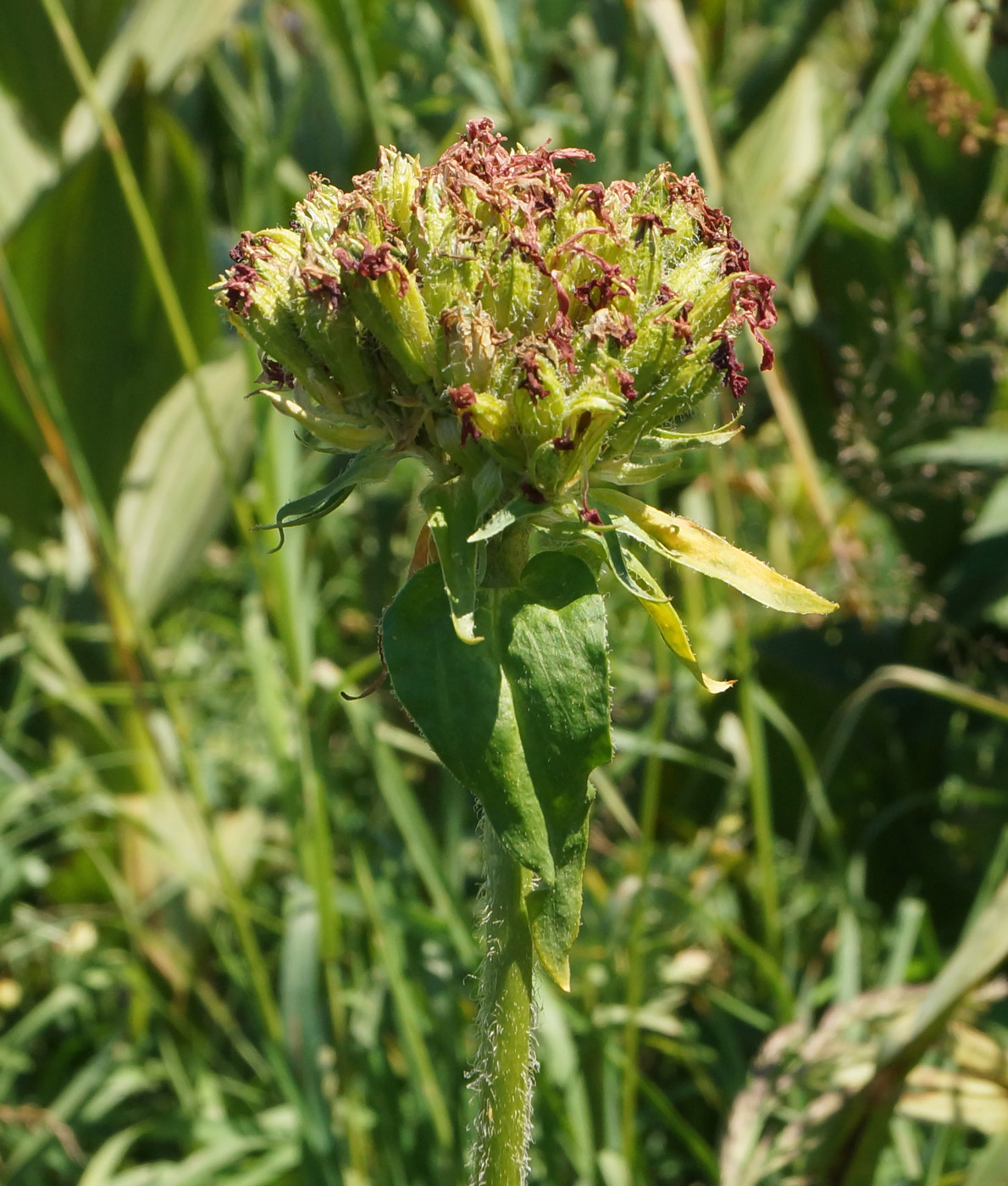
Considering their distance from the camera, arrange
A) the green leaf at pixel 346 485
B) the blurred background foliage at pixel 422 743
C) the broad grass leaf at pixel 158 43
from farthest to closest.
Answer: the broad grass leaf at pixel 158 43
the blurred background foliage at pixel 422 743
the green leaf at pixel 346 485

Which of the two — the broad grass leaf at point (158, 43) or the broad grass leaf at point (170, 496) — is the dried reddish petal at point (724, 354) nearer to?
the broad grass leaf at point (170, 496)

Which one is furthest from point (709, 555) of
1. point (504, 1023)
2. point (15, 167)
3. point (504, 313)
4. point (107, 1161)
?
point (15, 167)

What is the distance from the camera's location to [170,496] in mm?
2943

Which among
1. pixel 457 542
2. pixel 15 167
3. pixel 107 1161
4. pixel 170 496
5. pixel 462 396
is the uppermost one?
pixel 15 167

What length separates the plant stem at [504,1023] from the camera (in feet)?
3.46

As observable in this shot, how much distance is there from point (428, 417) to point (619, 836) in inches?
69.0

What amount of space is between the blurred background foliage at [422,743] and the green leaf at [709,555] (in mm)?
665

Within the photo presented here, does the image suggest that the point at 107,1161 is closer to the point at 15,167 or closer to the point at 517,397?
the point at 517,397

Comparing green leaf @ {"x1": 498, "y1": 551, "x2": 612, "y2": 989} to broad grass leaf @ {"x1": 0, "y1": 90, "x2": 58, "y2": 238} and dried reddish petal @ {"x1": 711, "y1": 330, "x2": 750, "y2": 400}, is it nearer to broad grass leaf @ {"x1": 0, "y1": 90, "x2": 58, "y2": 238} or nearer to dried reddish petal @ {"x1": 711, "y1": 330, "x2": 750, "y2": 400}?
dried reddish petal @ {"x1": 711, "y1": 330, "x2": 750, "y2": 400}

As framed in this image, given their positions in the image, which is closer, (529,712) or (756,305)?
(529,712)

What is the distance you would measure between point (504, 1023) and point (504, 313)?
626 millimetres

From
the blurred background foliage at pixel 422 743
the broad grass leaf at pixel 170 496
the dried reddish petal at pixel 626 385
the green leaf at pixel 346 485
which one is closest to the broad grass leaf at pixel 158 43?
the blurred background foliage at pixel 422 743

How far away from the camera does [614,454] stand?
108 centimetres

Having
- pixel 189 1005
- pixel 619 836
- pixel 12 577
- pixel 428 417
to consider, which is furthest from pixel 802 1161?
pixel 12 577
